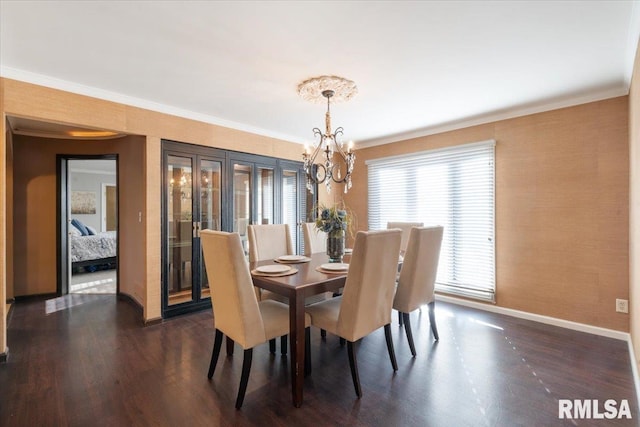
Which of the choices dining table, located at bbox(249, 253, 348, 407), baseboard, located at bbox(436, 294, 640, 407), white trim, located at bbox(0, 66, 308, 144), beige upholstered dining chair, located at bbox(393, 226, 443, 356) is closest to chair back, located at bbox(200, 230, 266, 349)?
dining table, located at bbox(249, 253, 348, 407)

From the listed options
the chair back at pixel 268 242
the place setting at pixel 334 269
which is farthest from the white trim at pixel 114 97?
the place setting at pixel 334 269

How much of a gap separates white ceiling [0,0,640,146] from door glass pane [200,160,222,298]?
0.77 m

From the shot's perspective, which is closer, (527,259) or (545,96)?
(545,96)

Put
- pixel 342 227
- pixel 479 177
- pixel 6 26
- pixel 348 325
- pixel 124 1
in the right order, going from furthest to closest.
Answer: pixel 479 177
pixel 342 227
pixel 348 325
pixel 6 26
pixel 124 1

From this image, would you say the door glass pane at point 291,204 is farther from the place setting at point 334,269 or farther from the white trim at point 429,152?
the place setting at point 334,269

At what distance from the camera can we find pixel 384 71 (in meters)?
2.52

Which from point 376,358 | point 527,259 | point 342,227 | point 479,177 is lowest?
point 376,358

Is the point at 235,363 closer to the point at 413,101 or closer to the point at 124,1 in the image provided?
the point at 124,1

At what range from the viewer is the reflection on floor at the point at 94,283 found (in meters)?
4.69

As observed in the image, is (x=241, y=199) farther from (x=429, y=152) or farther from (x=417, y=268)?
(x=429, y=152)

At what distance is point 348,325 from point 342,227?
0.97 m

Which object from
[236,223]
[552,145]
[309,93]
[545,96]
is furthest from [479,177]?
[236,223]

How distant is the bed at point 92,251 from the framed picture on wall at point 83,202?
1.70 metres

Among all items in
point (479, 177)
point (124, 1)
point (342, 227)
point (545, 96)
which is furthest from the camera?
point (479, 177)
